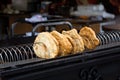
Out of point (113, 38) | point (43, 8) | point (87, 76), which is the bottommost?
point (87, 76)

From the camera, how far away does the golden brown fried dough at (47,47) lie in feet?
3.46

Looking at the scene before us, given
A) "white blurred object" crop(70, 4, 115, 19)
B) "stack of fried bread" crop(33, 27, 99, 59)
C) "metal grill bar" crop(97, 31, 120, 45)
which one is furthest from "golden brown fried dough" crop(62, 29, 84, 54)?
"white blurred object" crop(70, 4, 115, 19)

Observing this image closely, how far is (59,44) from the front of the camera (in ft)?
3.59

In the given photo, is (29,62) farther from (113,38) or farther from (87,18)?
(87,18)

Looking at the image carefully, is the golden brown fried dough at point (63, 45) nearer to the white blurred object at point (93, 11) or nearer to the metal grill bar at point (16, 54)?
the metal grill bar at point (16, 54)

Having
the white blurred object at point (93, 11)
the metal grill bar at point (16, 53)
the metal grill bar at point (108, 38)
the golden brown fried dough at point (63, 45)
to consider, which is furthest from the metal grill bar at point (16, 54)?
the white blurred object at point (93, 11)

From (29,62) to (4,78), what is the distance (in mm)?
130

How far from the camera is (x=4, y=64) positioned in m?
0.97

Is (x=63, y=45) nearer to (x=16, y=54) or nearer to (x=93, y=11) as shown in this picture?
(x=16, y=54)

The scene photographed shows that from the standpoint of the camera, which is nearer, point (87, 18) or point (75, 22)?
point (75, 22)

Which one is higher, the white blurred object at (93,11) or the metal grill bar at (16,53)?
the white blurred object at (93,11)

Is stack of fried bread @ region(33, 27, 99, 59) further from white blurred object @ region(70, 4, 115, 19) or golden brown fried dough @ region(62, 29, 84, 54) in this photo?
white blurred object @ region(70, 4, 115, 19)

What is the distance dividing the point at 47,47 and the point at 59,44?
0.06 meters

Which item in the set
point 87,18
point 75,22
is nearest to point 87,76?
point 75,22
